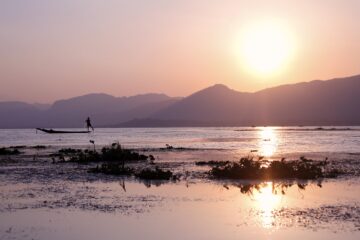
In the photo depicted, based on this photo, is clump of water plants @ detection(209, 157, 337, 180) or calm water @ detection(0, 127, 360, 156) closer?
clump of water plants @ detection(209, 157, 337, 180)

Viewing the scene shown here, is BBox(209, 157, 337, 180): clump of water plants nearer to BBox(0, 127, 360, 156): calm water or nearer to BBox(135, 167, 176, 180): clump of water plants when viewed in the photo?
BBox(135, 167, 176, 180): clump of water plants

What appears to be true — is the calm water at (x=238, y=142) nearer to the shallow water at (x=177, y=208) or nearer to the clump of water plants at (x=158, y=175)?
the clump of water plants at (x=158, y=175)

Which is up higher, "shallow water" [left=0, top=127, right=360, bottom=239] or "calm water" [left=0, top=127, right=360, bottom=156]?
"calm water" [left=0, top=127, right=360, bottom=156]

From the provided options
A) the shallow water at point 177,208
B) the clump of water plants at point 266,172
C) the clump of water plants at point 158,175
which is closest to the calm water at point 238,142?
the clump of water plants at point 266,172

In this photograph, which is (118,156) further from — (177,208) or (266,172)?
(177,208)

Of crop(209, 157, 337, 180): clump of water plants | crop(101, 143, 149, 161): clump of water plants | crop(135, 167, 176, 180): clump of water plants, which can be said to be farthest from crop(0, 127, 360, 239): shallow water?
crop(101, 143, 149, 161): clump of water plants

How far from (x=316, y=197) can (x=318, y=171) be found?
6801mm

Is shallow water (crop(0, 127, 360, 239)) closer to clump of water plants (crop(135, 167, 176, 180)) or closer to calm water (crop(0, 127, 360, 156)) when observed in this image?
clump of water plants (crop(135, 167, 176, 180))

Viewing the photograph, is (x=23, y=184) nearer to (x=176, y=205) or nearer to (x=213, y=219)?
(x=176, y=205)

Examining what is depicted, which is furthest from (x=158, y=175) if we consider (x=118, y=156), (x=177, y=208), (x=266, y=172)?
(x=118, y=156)

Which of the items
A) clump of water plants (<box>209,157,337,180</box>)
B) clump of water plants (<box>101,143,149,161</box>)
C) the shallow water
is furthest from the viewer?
clump of water plants (<box>101,143,149,161</box>)

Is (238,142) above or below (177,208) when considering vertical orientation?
above

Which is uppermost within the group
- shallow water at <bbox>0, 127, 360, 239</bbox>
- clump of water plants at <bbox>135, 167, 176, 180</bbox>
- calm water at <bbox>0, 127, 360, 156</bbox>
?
calm water at <bbox>0, 127, 360, 156</bbox>

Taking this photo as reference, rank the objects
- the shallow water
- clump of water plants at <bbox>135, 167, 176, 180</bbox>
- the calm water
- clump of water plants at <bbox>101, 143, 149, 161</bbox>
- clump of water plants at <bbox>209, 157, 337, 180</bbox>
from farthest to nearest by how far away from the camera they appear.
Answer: the calm water, clump of water plants at <bbox>101, 143, 149, 161</bbox>, clump of water plants at <bbox>209, 157, 337, 180</bbox>, clump of water plants at <bbox>135, 167, 176, 180</bbox>, the shallow water
